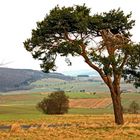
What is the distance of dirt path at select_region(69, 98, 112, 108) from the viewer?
6196 inches

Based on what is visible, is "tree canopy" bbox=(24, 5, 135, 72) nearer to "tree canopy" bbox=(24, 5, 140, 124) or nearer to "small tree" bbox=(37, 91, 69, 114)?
"tree canopy" bbox=(24, 5, 140, 124)

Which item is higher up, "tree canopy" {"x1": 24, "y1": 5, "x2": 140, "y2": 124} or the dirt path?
"tree canopy" {"x1": 24, "y1": 5, "x2": 140, "y2": 124}

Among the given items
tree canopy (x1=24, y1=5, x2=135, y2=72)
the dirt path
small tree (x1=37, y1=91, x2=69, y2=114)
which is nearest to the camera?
tree canopy (x1=24, y1=5, x2=135, y2=72)

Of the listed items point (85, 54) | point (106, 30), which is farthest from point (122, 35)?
point (85, 54)

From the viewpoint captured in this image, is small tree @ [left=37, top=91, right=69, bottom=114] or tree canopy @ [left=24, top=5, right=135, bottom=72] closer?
tree canopy @ [left=24, top=5, right=135, bottom=72]

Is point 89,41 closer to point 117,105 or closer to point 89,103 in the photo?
point 117,105

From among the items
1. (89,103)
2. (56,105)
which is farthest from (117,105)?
(89,103)

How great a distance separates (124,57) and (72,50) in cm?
517

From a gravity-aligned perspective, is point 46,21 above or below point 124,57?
above

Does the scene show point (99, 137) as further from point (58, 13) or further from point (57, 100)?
point (57, 100)

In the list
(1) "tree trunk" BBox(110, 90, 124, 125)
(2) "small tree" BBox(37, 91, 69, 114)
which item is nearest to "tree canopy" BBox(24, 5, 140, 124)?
(1) "tree trunk" BBox(110, 90, 124, 125)

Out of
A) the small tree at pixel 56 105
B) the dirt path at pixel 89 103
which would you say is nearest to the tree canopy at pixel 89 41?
the small tree at pixel 56 105

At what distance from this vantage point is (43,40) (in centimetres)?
4044

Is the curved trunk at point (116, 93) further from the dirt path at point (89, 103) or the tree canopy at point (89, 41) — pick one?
the dirt path at point (89, 103)
